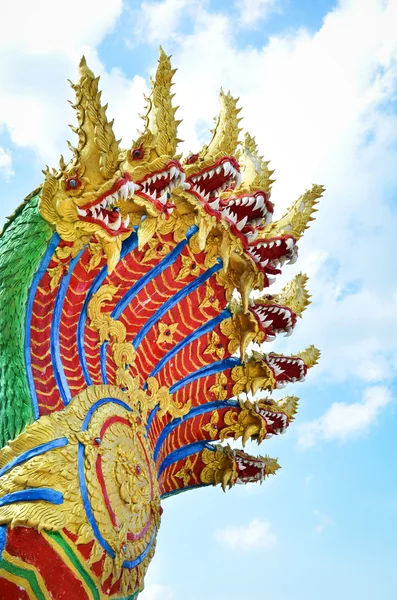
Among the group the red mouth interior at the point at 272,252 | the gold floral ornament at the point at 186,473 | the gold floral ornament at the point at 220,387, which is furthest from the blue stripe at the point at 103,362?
the gold floral ornament at the point at 186,473

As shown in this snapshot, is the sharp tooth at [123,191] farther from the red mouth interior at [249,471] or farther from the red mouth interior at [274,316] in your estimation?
the red mouth interior at [249,471]

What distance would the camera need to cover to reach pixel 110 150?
713 cm

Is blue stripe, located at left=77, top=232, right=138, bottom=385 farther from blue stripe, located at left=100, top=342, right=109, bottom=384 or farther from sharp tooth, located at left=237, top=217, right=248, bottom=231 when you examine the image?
sharp tooth, located at left=237, top=217, right=248, bottom=231

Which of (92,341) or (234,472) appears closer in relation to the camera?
(92,341)

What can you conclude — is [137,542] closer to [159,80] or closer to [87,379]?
[87,379]

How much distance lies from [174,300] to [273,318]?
188 centimetres

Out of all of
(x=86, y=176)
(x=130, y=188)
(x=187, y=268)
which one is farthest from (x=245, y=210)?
(x=86, y=176)

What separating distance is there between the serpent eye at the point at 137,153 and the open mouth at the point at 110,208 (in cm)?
A: 54

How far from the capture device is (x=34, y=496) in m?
5.95

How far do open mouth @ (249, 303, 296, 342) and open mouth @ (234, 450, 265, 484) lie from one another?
7.44ft

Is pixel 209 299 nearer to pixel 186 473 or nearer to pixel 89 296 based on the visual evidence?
pixel 89 296

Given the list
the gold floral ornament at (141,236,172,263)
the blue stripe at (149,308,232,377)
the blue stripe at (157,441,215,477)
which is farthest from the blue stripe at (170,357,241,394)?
the gold floral ornament at (141,236,172,263)

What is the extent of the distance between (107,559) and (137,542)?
67cm

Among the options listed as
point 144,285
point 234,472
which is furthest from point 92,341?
point 234,472
